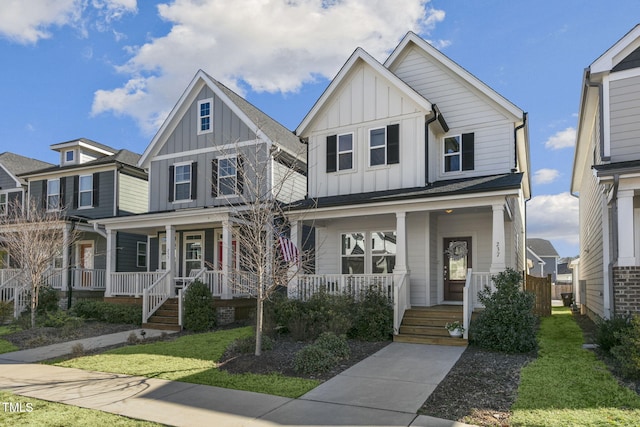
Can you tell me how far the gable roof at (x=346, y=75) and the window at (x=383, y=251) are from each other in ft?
13.5

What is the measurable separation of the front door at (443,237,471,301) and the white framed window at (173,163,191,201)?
10484 millimetres

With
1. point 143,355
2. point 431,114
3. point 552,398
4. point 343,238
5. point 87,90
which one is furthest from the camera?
point 87,90

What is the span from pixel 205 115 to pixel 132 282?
715cm

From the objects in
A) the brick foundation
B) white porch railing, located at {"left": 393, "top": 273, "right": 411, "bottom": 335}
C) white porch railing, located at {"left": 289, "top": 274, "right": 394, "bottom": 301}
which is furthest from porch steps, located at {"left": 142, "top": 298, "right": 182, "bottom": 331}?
the brick foundation

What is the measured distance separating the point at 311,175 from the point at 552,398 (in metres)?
10.8

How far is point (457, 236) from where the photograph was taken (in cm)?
1479

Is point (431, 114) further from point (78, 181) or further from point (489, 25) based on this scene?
point (78, 181)

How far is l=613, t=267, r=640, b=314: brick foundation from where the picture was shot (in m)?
9.57

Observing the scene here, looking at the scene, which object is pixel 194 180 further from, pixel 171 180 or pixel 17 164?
pixel 17 164

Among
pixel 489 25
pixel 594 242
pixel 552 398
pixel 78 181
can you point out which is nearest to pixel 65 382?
pixel 552 398

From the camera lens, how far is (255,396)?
6949 millimetres

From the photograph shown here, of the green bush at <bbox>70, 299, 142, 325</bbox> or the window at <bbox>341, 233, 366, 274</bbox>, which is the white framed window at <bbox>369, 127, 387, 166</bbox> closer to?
the window at <bbox>341, 233, 366, 274</bbox>

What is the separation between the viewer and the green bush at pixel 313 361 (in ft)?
27.3

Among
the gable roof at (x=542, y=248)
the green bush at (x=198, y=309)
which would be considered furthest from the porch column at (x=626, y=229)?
the gable roof at (x=542, y=248)
